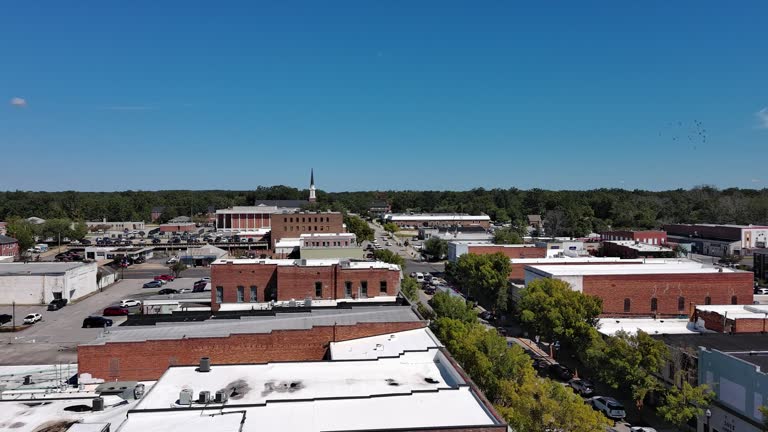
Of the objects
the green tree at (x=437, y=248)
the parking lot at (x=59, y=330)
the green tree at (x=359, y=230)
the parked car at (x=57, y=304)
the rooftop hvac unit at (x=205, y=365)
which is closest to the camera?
the rooftop hvac unit at (x=205, y=365)

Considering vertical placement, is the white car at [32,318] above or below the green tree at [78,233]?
below

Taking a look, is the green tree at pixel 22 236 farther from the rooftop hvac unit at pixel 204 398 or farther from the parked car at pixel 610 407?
the parked car at pixel 610 407

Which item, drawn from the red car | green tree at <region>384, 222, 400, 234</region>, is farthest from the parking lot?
green tree at <region>384, 222, 400, 234</region>

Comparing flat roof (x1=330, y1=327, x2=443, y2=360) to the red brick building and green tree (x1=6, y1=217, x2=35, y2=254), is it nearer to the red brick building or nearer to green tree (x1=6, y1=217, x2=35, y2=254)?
the red brick building

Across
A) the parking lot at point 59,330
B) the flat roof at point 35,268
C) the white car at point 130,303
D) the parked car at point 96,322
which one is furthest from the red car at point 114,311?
the flat roof at point 35,268

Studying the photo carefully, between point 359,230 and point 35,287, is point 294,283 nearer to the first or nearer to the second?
point 35,287

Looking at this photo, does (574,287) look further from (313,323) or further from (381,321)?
(313,323)

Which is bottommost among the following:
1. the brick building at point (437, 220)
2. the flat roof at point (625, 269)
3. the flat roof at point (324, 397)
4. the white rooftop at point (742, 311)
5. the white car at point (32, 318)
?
the white car at point (32, 318)
